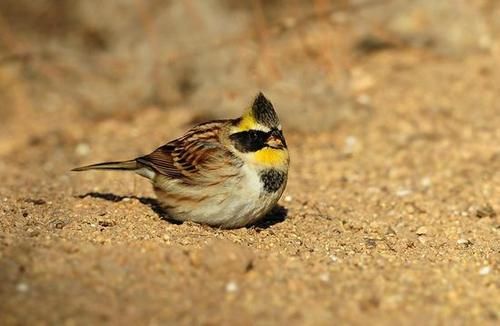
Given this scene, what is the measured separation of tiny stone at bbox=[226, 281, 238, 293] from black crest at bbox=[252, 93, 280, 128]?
1.65 meters

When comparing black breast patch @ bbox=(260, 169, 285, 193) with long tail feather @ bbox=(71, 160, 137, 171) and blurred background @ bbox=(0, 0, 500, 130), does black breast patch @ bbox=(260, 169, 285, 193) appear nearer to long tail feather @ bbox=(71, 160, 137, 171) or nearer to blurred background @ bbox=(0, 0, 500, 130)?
long tail feather @ bbox=(71, 160, 137, 171)

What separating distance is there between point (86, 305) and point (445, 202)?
4.28m

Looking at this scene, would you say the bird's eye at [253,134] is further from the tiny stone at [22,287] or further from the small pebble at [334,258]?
the tiny stone at [22,287]

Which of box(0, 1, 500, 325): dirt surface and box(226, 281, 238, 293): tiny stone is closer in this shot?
box(0, 1, 500, 325): dirt surface

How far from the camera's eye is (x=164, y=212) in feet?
23.3

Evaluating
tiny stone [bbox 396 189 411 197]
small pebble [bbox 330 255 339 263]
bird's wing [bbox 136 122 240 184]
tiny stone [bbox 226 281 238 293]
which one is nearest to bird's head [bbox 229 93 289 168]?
bird's wing [bbox 136 122 240 184]

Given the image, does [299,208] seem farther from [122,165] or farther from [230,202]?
[122,165]

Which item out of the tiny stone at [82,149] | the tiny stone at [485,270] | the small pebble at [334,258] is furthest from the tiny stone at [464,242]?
the tiny stone at [82,149]

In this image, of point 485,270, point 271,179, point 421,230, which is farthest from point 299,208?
point 485,270

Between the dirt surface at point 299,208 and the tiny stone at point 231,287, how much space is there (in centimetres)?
2

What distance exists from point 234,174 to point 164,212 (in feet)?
3.10

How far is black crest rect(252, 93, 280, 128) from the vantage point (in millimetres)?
6461

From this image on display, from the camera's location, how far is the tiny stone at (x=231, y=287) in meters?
5.17

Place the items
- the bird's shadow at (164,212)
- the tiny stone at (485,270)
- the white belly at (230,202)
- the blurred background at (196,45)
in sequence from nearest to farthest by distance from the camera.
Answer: the tiny stone at (485,270) < the white belly at (230,202) < the bird's shadow at (164,212) < the blurred background at (196,45)
